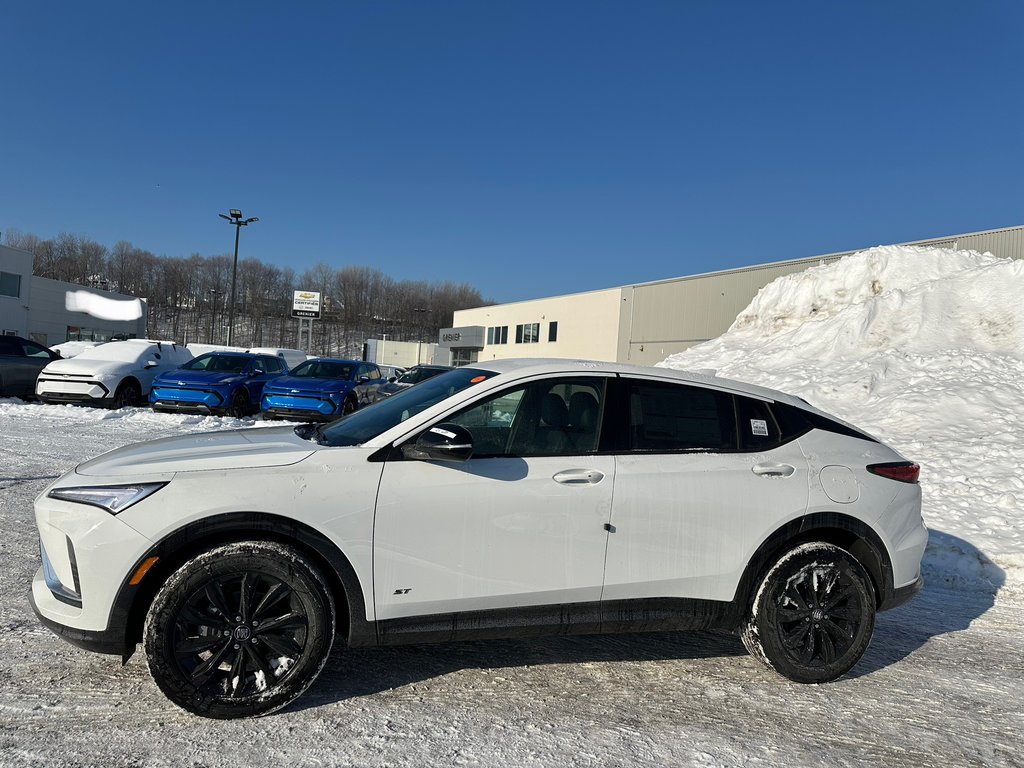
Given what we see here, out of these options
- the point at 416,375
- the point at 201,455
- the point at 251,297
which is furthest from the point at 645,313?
the point at 251,297

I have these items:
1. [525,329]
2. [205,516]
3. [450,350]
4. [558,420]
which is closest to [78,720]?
[205,516]

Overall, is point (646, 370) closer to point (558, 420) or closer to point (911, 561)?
point (558, 420)

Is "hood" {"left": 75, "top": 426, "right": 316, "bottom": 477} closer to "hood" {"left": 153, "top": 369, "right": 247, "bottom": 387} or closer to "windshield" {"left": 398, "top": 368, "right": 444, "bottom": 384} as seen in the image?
"hood" {"left": 153, "top": 369, "right": 247, "bottom": 387}

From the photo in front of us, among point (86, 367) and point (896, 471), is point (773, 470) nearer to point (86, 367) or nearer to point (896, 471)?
point (896, 471)

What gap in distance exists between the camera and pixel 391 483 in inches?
124

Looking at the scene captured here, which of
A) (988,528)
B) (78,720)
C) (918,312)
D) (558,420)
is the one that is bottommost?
(78,720)

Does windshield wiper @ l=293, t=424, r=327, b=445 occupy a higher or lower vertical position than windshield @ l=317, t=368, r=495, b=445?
lower

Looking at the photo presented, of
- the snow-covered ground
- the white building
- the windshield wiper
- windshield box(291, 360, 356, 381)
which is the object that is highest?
the white building

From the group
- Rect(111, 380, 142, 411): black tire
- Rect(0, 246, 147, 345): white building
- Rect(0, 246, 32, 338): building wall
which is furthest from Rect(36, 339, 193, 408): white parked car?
Rect(0, 246, 32, 338): building wall

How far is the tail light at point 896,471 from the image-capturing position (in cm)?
395

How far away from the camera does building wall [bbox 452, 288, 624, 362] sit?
38.2m

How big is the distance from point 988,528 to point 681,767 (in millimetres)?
5800

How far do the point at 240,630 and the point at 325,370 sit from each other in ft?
43.1

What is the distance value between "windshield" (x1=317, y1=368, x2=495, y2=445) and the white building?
1598 inches
